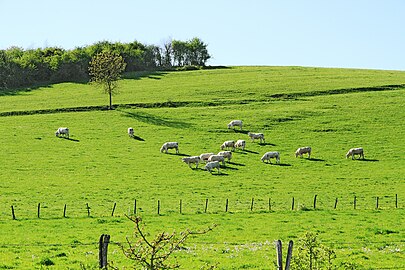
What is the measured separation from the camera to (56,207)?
32.6m

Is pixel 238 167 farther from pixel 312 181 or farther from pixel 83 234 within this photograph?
pixel 83 234

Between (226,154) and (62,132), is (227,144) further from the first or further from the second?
(62,132)

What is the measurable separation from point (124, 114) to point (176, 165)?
21.5m

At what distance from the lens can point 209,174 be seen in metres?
42.7

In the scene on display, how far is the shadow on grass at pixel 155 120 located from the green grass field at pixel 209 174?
13.9 inches

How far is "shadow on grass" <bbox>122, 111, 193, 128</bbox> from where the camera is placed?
59.5 m

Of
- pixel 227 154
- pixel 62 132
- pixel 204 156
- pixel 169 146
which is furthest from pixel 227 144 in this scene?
pixel 62 132

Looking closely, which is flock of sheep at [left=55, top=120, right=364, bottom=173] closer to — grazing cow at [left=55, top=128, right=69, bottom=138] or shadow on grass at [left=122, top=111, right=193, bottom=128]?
shadow on grass at [left=122, top=111, right=193, bottom=128]

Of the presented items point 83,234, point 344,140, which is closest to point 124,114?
point 344,140

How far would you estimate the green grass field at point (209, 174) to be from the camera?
22.9 m

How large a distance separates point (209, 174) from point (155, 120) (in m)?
20.7

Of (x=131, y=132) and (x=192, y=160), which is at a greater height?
(x=131, y=132)

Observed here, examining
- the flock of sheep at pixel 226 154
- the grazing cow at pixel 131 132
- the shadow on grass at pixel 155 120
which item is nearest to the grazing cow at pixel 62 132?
the grazing cow at pixel 131 132

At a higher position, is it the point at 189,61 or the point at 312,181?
the point at 189,61
